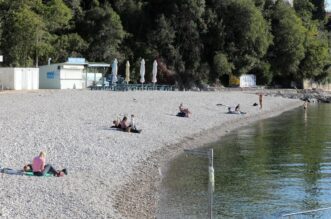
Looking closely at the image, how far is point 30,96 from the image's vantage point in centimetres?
4503

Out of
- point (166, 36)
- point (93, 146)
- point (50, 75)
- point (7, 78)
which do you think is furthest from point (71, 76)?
point (93, 146)

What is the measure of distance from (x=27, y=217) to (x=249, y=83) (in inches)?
3218

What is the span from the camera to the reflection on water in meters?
19.2

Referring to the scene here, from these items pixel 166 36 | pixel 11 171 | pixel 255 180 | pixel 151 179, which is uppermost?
pixel 166 36

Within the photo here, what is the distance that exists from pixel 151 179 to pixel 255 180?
4.69 meters

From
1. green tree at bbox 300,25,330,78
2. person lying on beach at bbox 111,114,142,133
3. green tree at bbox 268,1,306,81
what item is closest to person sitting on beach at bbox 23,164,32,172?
person lying on beach at bbox 111,114,142,133

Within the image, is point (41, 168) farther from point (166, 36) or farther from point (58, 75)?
point (166, 36)

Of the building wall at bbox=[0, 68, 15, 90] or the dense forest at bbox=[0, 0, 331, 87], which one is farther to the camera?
the dense forest at bbox=[0, 0, 331, 87]

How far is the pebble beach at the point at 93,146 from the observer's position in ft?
54.0

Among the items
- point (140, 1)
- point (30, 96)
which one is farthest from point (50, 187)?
point (140, 1)

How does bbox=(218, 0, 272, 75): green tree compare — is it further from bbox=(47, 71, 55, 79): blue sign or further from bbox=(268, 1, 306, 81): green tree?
bbox=(47, 71, 55, 79): blue sign

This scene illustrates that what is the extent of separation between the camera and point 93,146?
26453 millimetres

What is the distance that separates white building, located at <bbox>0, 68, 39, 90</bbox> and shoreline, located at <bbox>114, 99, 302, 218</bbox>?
2155cm

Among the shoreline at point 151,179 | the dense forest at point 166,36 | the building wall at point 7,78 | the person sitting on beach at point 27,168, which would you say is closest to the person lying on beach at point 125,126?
the shoreline at point 151,179
